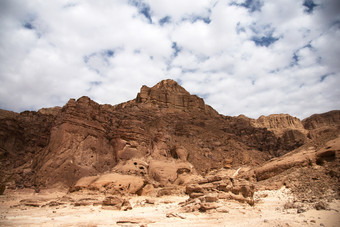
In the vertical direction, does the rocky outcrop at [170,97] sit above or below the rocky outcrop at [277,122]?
below

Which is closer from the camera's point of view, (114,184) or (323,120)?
(114,184)

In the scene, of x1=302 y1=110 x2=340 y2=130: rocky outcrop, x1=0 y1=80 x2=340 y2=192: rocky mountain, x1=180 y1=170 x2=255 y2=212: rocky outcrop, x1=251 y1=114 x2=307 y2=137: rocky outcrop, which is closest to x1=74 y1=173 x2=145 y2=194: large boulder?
x1=0 y1=80 x2=340 y2=192: rocky mountain

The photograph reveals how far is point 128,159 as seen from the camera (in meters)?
32.5

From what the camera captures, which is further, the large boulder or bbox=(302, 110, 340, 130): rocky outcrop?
bbox=(302, 110, 340, 130): rocky outcrop

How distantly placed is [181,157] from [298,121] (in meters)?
96.5

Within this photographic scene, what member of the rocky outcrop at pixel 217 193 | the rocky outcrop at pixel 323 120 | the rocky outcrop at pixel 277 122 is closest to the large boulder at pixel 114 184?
the rocky outcrop at pixel 217 193

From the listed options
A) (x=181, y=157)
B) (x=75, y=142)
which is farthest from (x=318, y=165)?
(x=75, y=142)

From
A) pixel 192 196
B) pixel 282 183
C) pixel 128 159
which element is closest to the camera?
pixel 192 196

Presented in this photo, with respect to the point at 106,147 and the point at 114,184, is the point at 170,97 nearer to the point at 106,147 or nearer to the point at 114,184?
the point at 106,147

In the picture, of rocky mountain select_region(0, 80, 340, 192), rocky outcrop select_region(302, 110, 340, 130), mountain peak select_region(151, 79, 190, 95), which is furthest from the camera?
rocky outcrop select_region(302, 110, 340, 130)

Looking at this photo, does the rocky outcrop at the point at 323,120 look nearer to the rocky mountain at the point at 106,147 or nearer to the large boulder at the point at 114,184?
the rocky mountain at the point at 106,147

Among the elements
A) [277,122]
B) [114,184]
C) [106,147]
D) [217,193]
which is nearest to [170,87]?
[106,147]

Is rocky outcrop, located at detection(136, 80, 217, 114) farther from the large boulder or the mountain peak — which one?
the large boulder

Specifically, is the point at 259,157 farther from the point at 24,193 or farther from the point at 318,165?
the point at 24,193
